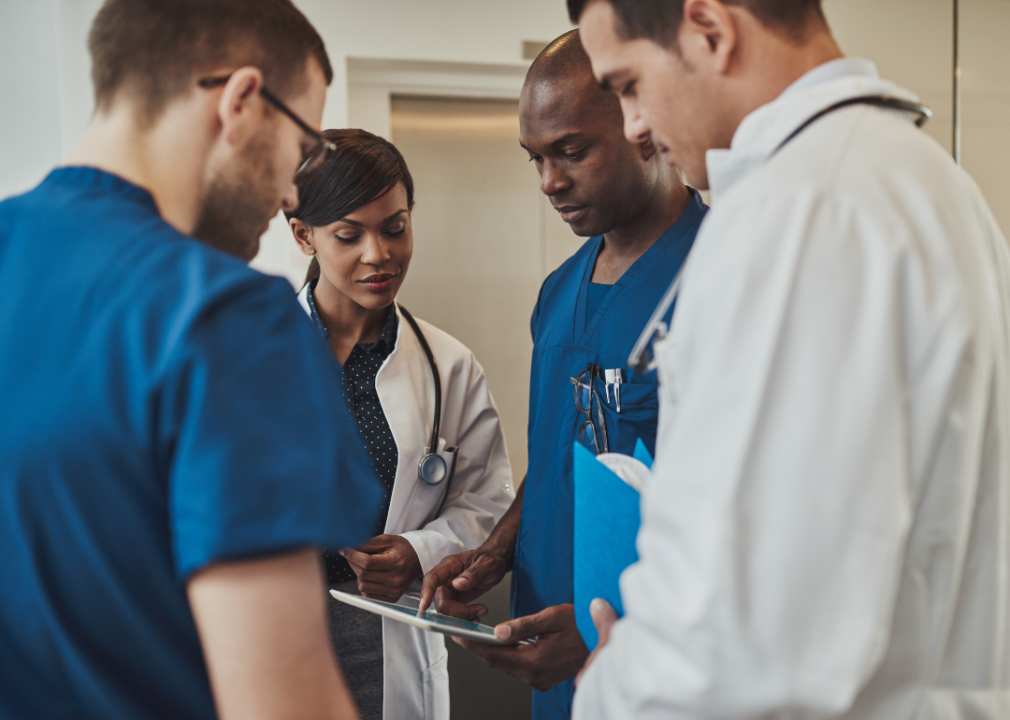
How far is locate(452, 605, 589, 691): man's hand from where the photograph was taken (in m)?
1.09

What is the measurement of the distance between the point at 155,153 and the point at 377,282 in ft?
3.16

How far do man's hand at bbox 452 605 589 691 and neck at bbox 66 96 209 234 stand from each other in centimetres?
73

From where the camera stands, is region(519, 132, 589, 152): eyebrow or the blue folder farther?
region(519, 132, 589, 152): eyebrow

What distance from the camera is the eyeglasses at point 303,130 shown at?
26.7 inches

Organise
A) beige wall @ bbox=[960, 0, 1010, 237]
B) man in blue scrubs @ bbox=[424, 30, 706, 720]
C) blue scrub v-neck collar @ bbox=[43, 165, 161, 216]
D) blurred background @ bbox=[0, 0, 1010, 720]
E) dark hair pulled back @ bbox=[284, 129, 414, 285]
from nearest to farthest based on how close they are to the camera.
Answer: blue scrub v-neck collar @ bbox=[43, 165, 161, 216] < man in blue scrubs @ bbox=[424, 30, 706, 720] < dark hair pulled back @ bbox=[284, 129, 414, 285] < blurred background @ bbox=[0, 0, 1010, 720] < beige wall @ bbox=[960, 0, 1010, 237]

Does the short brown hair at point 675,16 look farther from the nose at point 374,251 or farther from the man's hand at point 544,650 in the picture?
the nose at point 374,251

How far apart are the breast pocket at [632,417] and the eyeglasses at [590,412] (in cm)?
1

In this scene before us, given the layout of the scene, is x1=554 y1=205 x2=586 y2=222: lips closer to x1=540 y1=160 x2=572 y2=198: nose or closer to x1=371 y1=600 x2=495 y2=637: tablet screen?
x1=540 y1=160 x2=572 y2=198: nose

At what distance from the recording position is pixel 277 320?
574 mm

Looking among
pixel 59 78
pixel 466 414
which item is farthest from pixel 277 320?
pixel 59 78

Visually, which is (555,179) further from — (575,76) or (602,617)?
(602,617)

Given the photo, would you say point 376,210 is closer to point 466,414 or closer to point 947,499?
point 466,414

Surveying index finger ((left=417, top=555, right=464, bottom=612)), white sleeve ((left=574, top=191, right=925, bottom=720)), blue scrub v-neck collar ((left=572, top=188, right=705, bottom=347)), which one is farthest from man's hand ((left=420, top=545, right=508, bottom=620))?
white sleeve ((left=574, top=191, right=925, bottom=720))

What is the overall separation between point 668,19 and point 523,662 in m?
0.89
